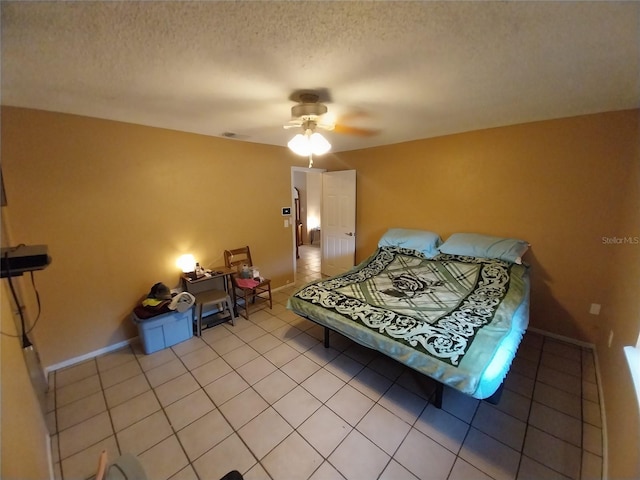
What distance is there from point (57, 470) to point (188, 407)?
0.70 meters

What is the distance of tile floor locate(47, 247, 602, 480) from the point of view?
1464mm

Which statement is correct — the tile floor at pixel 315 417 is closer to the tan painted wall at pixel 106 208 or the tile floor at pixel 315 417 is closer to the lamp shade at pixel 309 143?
the tan painted wall at pixel 106 208

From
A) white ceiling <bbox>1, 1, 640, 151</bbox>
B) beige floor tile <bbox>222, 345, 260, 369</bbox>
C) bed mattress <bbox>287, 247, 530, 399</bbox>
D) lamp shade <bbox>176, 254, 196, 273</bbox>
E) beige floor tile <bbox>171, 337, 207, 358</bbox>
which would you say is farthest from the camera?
lamp shade <bbox>176, 254, 196, 273</bbox>

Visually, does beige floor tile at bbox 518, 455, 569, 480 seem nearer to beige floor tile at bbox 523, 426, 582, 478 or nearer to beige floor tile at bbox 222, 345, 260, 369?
beige floor tile at bbox 523, 426, 582, 478

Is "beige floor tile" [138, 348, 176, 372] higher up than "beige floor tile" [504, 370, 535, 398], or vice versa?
"beige floor tile" [504, 370, 535, 398]

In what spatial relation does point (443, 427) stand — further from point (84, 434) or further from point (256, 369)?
point (84, 434)

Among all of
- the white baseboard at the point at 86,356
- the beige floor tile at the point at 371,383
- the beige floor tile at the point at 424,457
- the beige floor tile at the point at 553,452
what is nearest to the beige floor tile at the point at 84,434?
the white baseboard at the point at 86,356

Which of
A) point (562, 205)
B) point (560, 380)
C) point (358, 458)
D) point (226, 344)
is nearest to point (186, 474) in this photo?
point (358, 458)

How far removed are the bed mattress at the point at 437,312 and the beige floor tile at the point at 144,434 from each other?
51.8 inches

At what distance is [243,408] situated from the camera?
1858 millimetres

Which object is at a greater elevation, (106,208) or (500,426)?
(106,208)

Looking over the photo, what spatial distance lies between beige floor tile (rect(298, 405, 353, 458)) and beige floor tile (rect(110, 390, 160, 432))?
3.86 feet

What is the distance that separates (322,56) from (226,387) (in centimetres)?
248

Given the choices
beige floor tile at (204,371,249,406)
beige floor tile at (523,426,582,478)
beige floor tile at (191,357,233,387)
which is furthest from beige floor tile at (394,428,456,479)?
beige floor tile at (191,357,233,387)
